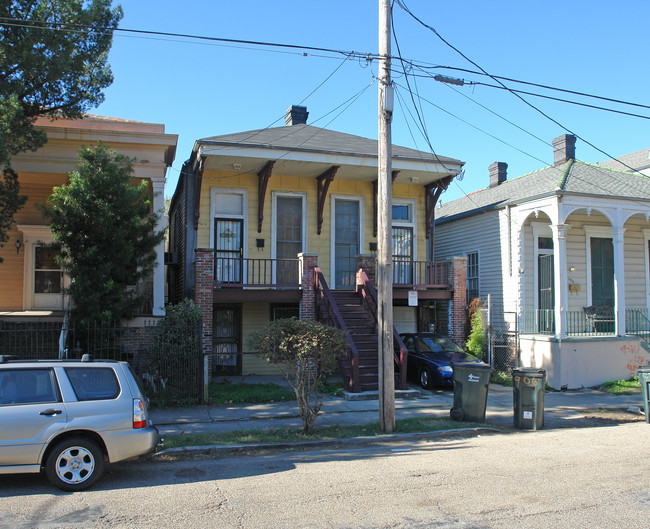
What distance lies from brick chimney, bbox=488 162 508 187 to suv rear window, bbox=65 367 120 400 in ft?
60.7

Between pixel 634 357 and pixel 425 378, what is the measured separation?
6.29m

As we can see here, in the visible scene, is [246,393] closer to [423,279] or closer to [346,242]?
[346,242]

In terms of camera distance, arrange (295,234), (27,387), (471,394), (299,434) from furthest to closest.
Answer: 1. (295,234)
2. (471,394)
3. (299,434)
4. (27,387)

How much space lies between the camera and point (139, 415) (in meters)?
6.66

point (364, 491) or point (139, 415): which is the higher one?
point (139, 415)

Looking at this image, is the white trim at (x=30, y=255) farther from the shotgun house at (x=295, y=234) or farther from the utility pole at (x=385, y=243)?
the utility pole at (x=385, y=243)

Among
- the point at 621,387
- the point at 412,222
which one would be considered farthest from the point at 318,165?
the point at 621,387

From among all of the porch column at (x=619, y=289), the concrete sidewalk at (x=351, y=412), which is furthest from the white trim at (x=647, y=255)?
the concrete sidewalk at (x=351, y=412)

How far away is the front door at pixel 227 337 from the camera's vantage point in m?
16.2

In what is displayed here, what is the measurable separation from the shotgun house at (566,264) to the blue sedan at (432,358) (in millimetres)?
2332

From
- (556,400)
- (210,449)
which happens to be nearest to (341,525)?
(210,449)

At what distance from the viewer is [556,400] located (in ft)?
43.0

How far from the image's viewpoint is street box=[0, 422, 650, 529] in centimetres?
521

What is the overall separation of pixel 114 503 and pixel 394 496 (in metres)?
2.94
